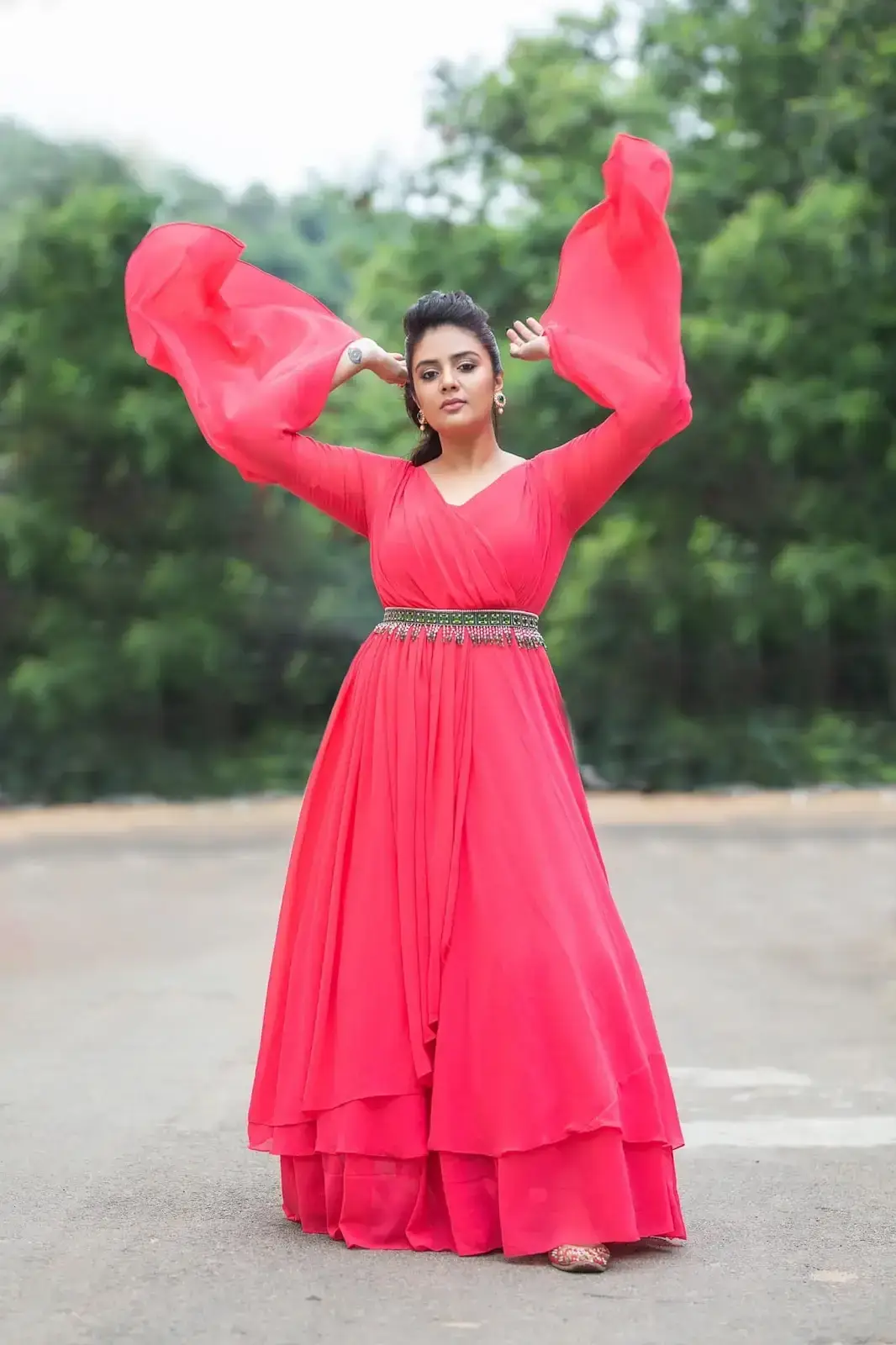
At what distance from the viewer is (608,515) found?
22.7 metres

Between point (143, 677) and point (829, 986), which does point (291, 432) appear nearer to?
point (829, 986)

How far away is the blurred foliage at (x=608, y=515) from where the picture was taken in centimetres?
2167

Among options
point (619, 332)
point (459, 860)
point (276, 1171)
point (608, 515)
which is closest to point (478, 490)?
point (619, 332)

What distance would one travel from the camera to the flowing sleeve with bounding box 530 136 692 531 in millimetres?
4059

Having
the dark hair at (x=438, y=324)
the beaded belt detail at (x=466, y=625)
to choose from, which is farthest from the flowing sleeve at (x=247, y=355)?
the beaded belt detail at (x=466, y=625)

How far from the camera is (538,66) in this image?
25703mm

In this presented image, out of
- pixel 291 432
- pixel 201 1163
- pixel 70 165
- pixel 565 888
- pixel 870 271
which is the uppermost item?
pixel 70 165

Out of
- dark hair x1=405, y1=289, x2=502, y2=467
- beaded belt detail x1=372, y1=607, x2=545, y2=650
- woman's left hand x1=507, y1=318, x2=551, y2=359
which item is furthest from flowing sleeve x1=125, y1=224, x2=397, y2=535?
woman's left hand x1=507, y1=318, x2=551, y2=359

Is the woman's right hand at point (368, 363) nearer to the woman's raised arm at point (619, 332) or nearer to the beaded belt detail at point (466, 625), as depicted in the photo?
the woman's raised arm at point (619, 332)

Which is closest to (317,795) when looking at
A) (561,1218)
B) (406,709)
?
(406,709)

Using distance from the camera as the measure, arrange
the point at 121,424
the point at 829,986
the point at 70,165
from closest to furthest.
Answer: the point at 829,986, the point at 121,424, the point at 70,165

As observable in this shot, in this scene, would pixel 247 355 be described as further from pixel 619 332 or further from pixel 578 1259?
pixel 578 1259

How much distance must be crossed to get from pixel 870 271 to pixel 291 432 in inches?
728

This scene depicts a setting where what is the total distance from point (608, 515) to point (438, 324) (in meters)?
18.7
